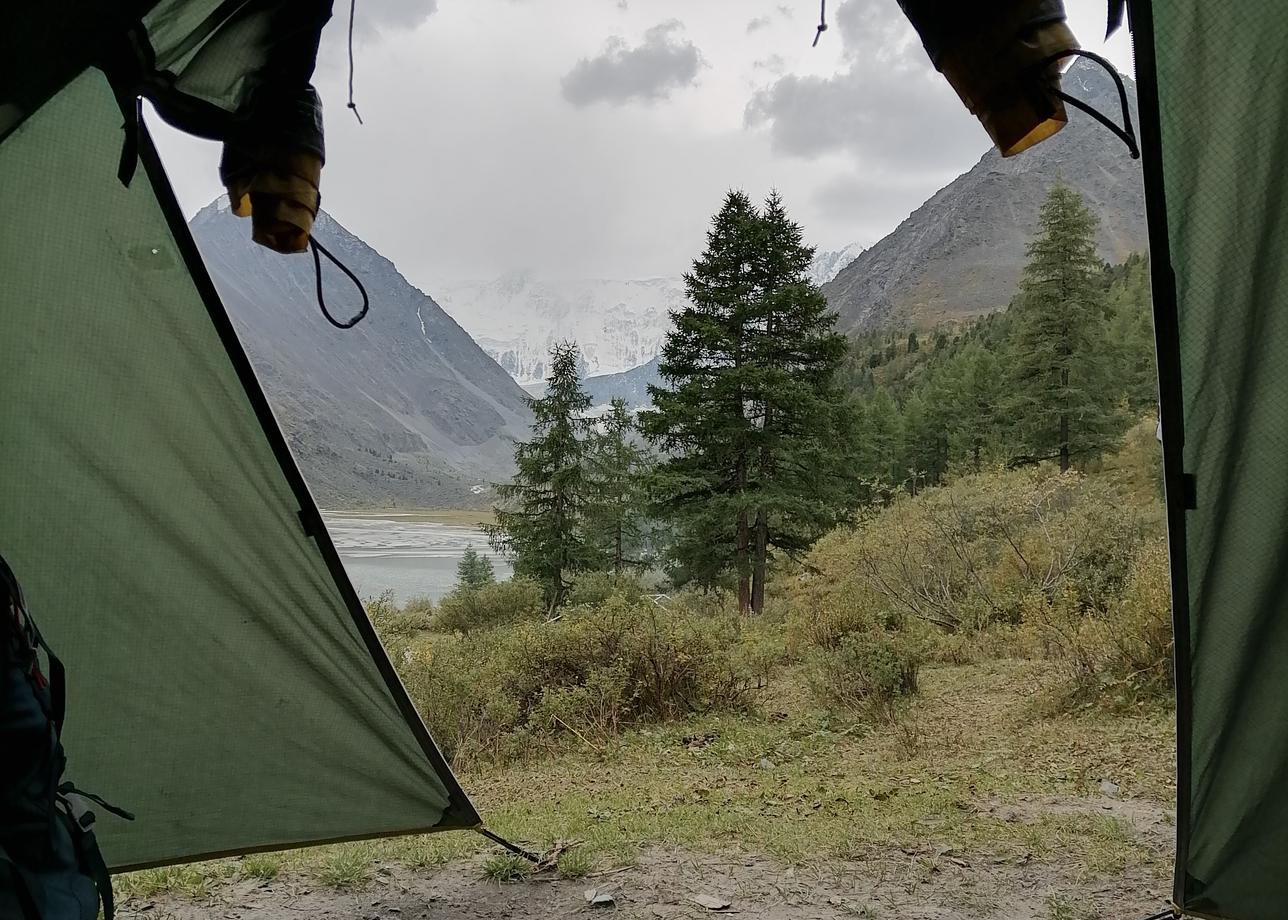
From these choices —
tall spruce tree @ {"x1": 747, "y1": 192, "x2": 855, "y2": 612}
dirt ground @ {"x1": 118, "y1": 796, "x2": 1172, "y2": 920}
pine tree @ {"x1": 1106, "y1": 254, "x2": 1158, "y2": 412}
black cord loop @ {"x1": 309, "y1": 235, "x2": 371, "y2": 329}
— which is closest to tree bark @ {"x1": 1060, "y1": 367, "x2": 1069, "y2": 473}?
pine tree @ {"x1": 1106, "y1": 254, "x2": 1158, "y2": 412}

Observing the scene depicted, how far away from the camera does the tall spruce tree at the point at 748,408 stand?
1548cm

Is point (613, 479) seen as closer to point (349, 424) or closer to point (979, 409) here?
point (979, 409)

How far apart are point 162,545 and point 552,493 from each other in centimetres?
1709

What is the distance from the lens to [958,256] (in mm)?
164000

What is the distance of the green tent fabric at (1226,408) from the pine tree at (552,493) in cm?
1669

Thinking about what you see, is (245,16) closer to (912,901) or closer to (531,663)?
(912,901)

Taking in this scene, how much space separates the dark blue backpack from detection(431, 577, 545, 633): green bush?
12897 millimetres

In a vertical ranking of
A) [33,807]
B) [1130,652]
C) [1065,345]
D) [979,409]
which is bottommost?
[1130,652]

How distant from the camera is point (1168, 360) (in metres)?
1.76

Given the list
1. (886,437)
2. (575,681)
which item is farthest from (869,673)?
(886,437)

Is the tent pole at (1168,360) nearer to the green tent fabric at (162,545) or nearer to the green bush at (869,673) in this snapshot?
the green tent fabric at (162,545)

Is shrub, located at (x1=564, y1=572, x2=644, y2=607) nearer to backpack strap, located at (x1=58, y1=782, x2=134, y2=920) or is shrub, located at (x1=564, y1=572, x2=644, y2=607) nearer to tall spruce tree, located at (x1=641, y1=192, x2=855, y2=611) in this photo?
tall spruce tree, located at (x1=641, y1=192, x2=855, y2=611)

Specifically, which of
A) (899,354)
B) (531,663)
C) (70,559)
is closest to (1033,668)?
(531,663)

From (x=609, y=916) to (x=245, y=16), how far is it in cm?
296
